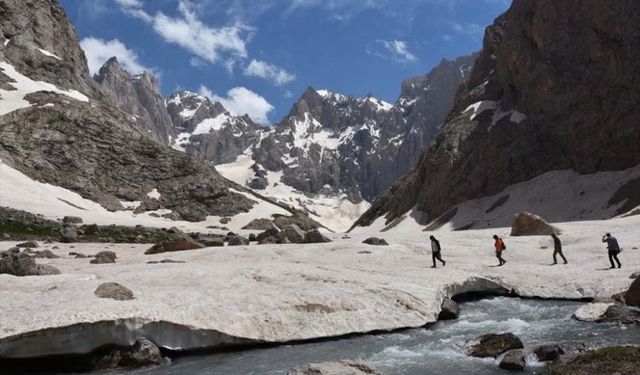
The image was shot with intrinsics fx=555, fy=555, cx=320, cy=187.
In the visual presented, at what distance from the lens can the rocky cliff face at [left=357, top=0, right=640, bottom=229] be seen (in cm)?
10088

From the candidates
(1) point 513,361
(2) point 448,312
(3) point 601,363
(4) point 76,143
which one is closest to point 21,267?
(2) point 448,312

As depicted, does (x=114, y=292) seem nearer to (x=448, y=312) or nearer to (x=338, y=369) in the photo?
(x=338, y=369)

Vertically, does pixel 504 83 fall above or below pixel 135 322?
above

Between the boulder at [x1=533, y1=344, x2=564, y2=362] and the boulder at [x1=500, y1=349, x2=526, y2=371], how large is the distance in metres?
0.65

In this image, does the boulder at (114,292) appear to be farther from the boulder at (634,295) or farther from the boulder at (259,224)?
the boulder at (259,224)

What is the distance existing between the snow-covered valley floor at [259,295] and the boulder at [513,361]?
643 centimetres

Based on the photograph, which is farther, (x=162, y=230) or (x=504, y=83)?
(x=504, y=83)

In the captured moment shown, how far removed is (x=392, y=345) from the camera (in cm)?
2089

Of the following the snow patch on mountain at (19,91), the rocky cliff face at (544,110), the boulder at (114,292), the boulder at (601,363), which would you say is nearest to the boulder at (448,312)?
the boulder at (601,363)

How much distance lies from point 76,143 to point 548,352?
116 m

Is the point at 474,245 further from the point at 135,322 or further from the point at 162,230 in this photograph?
the point at 162,230

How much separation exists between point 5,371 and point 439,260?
2645cm

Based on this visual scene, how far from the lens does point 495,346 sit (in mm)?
18797

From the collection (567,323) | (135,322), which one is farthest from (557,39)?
(135,322)
